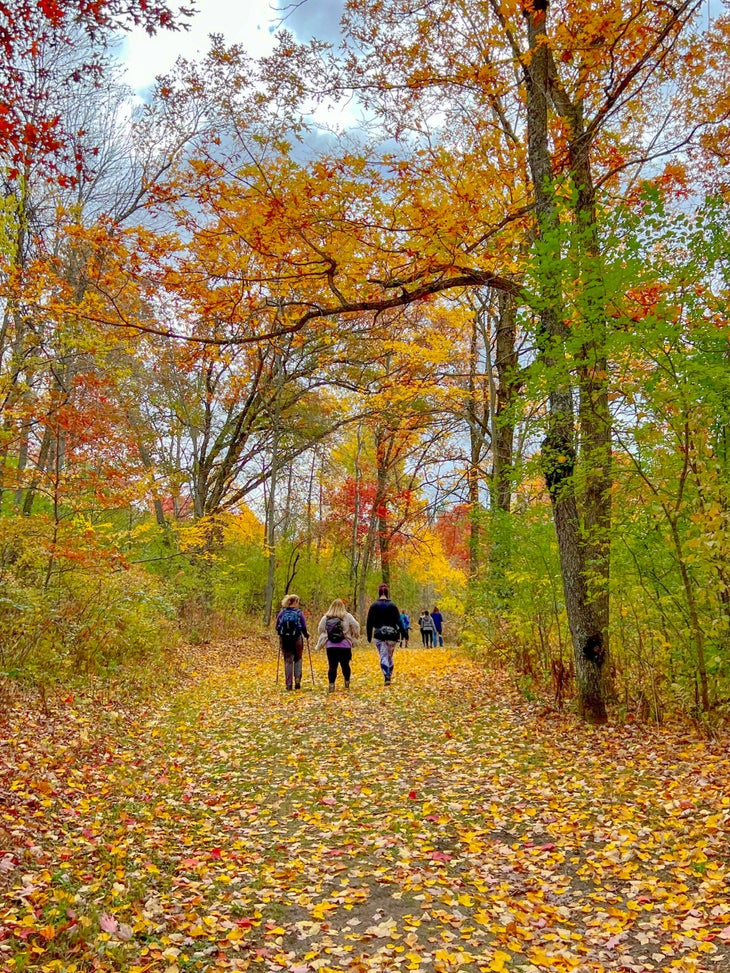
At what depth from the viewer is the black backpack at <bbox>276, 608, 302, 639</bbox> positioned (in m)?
11.4

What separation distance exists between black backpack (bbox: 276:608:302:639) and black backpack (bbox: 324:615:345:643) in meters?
0.53

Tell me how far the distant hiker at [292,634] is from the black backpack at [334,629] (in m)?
0.40

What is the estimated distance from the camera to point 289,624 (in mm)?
11367

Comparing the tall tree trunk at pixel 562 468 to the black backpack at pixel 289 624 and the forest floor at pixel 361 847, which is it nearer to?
the forest floor at pixel 361 847

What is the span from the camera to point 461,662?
15070mm

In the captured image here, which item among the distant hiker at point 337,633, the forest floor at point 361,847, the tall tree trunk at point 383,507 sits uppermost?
the tall tree trunk at point 383,507

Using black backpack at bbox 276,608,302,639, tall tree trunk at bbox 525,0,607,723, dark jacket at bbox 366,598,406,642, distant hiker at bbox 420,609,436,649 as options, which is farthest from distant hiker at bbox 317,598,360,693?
distant hiker at bbox 420,609,436,649

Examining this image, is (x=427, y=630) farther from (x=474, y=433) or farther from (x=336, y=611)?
(x=336, y=611)

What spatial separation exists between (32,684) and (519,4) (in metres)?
10.4

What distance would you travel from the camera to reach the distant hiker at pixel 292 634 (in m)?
11.4

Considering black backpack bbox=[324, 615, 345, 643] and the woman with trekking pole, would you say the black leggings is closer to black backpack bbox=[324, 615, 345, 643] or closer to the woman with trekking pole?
black backpack bbox=[324, 615, 345, 643]

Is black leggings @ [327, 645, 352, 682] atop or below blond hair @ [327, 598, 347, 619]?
below

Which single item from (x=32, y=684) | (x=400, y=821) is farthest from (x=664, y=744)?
(x=32, y=684)

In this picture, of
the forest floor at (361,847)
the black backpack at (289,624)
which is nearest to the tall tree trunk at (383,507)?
the black backpack at (289,624)
